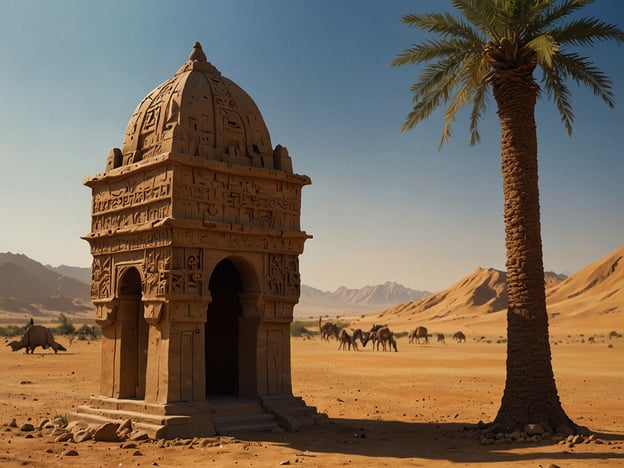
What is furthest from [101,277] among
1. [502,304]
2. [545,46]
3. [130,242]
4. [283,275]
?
[502,304]

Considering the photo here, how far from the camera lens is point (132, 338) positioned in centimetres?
1395

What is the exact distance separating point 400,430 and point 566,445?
10.9 ft

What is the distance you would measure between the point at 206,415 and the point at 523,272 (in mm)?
6237

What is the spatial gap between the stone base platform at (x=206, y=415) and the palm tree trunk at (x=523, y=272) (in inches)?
146

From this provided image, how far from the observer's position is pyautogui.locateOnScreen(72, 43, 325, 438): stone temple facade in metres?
12.1

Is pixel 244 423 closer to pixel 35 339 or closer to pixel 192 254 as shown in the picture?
pixel 192 254

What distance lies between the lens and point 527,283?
12.3 m

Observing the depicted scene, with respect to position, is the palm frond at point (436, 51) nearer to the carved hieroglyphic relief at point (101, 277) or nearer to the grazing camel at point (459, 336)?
the carved hieroglyphic relief at point (101, 277)

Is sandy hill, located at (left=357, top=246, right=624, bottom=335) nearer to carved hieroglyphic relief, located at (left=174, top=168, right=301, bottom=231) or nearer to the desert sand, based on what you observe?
the desert sand

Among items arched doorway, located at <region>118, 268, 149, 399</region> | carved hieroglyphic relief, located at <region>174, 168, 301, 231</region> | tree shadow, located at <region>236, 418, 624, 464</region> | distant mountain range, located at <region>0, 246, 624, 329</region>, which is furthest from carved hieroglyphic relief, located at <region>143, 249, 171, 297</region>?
distant mountain range, located at <region>0, 246, 624, 329</region>

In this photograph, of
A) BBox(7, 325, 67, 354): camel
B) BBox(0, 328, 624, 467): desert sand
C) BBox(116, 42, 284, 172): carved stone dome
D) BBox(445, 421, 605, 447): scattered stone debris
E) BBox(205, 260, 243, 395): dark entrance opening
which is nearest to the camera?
BBox(0, 328, 624, 467): desert sand

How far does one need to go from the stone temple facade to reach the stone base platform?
0.02 metres

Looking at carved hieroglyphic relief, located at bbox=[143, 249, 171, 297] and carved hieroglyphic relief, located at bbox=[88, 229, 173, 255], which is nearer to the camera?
carved hieroglyphic relief, located at bbox=[143, 249, 171, 297]

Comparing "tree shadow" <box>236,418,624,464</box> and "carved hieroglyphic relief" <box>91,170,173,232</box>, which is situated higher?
"carved hieroglyphic relief" <box>91,170,173,232</box>
